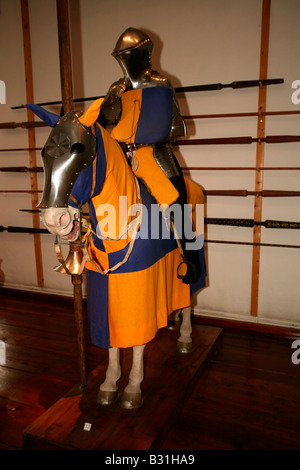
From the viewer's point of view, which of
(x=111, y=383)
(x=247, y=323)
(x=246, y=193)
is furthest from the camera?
(x=247, y=323)

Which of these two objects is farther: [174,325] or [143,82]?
[174,325]

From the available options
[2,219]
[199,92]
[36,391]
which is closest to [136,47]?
[199,92]

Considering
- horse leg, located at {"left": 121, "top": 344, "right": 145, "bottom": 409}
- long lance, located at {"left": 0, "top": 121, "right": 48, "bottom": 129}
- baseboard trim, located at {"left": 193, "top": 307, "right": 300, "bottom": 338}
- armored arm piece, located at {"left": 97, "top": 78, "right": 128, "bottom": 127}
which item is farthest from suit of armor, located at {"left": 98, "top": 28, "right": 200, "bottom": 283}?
long lance, located at {"left": 0, "top": 121, "right": 48, "bottom": 129}

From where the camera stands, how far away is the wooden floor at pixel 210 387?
183 cm

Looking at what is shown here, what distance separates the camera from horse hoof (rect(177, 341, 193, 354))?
8.09ft

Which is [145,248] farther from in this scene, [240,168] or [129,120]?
[240,168]

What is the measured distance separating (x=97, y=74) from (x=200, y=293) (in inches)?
95.2

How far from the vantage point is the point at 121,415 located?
178 cm

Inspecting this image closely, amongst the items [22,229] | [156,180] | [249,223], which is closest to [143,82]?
[156,180]

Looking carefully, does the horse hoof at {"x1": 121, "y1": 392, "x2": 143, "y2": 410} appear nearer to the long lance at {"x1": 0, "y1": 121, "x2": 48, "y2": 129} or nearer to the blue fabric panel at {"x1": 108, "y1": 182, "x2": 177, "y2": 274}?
the blue fabric panel at {"x1": 108, "y1": 182, "x2": 177, "y2": 274}

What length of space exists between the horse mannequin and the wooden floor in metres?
0.44

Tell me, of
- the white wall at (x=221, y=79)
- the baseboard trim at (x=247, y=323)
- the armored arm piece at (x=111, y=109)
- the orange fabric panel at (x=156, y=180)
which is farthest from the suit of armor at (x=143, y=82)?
the baseboard trim at (x=247, y=323)

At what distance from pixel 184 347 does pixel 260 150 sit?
1.76 meters

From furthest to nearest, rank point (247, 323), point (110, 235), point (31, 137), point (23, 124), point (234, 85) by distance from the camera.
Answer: point (31, 137)
point (23, 124)
point (247, 323)
point (234, 85)
point (110, 235)
